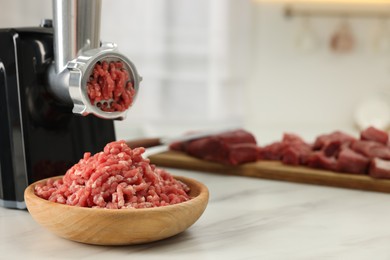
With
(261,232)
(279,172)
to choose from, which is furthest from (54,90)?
(279,172)

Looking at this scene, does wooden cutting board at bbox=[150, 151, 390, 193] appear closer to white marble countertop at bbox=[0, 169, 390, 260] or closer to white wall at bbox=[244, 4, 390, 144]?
white marble countertop at bbox=[0, 169, 390, 260]

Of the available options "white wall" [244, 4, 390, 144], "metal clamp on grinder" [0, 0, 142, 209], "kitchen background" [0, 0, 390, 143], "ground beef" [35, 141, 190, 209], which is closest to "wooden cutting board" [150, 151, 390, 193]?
"metal clamp on grinder" [0, 0, 142, 209]

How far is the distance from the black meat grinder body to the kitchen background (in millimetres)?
1997

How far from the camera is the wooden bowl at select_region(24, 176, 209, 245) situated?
969 mm

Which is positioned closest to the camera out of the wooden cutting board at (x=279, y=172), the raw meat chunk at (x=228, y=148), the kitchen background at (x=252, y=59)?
the wooden cutting board at (x=279, y=172)

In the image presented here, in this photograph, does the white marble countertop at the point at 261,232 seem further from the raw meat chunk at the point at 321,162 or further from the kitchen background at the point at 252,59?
the kitchen background at the point at 252,59

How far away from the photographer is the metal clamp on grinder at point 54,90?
115 centimetres

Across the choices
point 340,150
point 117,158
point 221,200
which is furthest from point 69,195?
point 340,150

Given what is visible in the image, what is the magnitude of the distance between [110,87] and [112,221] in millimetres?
285

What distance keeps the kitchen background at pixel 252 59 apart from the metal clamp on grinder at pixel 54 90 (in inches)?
78.3

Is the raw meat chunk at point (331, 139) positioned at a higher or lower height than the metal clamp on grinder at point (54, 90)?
lower

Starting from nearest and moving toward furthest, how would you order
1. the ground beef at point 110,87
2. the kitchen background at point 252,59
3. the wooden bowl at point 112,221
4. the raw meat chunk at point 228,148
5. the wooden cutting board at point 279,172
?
the wooden bowl at point 112,221, the ground beef at point 110,87, the wooden cutting board at point 279,172, the raw meat chunk at point 228,148, the kitchen background at point 252,59

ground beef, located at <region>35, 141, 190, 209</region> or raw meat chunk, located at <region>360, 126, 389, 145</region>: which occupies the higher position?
ground beef, located at <region>35, 141, 190, 209</region>

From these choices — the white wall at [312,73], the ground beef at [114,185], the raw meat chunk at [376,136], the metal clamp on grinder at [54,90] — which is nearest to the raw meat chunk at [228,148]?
the raw meat chunk at [376,136]
